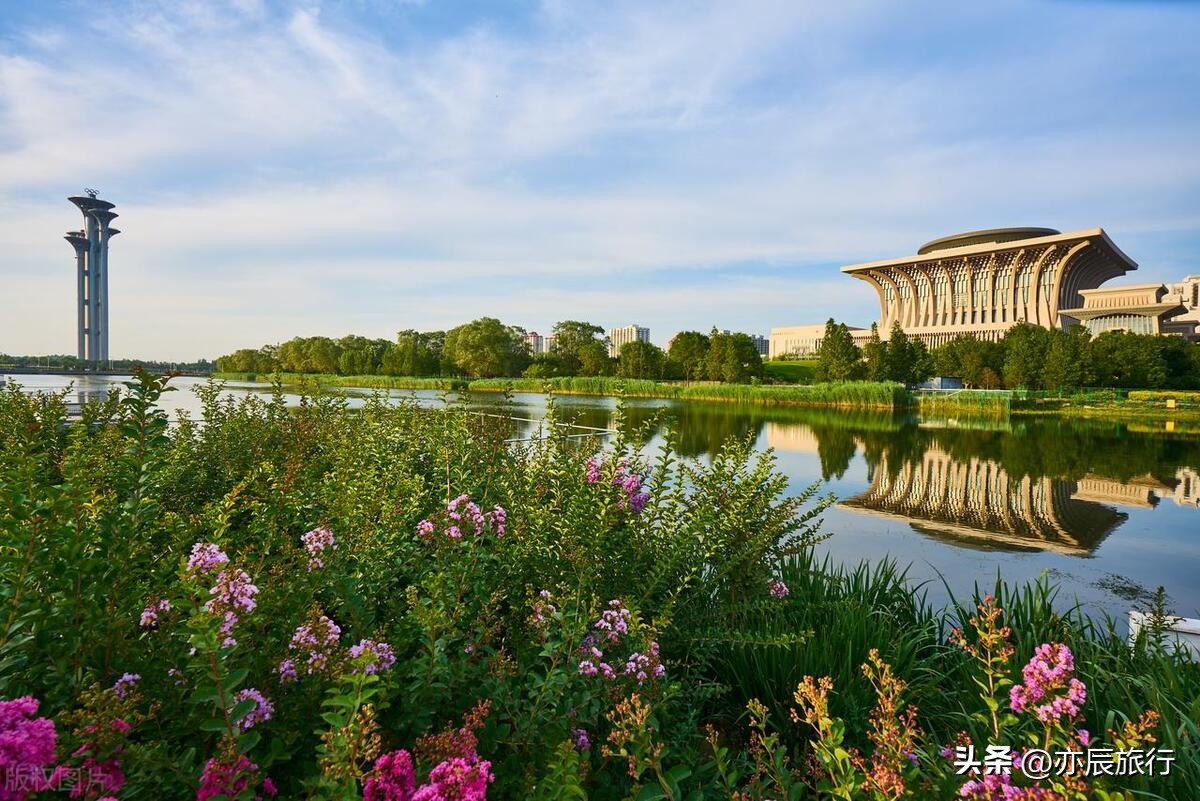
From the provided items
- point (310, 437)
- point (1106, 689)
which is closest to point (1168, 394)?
point (1106, 689)

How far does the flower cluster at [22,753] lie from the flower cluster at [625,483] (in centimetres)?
278

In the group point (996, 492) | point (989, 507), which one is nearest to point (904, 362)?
point (996, 492)

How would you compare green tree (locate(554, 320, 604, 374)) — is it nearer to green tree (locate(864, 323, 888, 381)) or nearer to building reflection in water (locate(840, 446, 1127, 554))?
green tree (locate(864, 323, 888, 381))

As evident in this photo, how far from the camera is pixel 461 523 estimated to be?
288cm

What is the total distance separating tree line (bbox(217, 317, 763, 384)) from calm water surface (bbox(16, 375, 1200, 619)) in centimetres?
3254

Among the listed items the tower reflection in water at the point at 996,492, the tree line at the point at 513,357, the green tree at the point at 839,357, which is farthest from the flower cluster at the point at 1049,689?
the green tree at the point at 839,357

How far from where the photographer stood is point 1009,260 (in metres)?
78.5

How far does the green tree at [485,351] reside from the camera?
78.1 metres

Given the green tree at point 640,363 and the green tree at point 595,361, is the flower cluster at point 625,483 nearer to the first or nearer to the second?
the green tree at point 640,363

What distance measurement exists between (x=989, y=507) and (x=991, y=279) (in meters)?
83.7

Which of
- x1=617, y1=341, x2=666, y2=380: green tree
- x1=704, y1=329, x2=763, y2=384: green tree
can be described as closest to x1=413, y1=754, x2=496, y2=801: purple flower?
x1=704, y1=329, x2=763, y2=384: green tree

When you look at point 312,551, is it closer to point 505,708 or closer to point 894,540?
point 505,708

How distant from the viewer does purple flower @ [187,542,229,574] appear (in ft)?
5.96

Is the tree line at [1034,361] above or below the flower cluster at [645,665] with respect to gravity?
above
